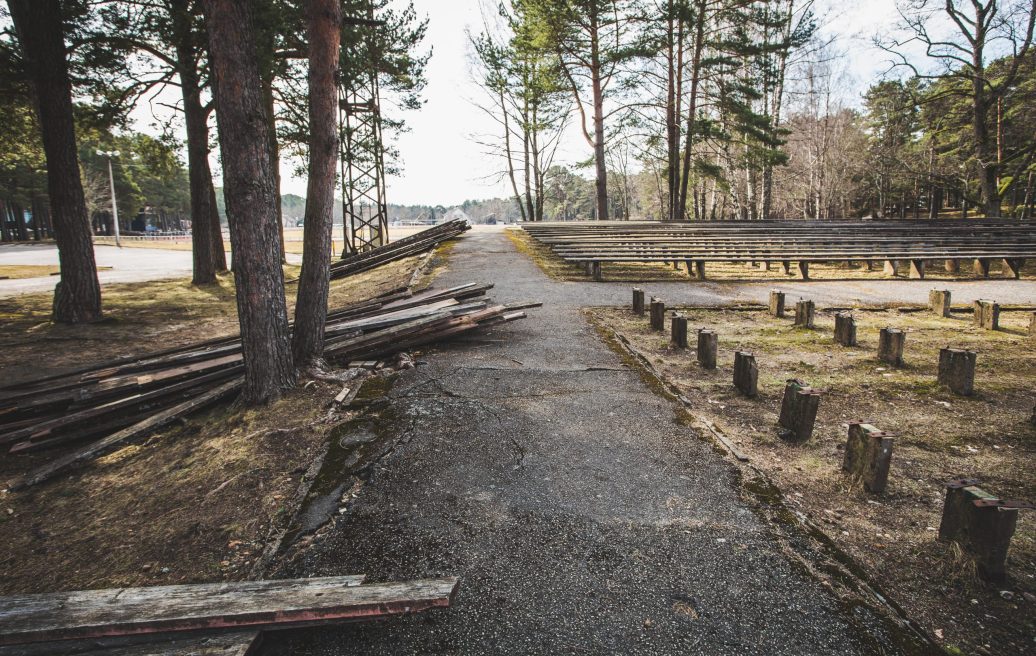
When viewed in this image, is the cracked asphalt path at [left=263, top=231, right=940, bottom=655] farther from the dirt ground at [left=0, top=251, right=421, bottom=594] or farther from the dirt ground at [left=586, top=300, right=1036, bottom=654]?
the dirt ground at [left=0, top=251, right=421, bottom=594]

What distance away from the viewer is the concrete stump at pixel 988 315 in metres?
6.92

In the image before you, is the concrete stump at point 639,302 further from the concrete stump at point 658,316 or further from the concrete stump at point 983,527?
the concrete stump at point 983,527

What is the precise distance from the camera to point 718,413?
14.1 ft

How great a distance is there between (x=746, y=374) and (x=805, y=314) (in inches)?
133

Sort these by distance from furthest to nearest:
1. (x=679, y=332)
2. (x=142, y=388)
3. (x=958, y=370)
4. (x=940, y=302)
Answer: (x=940, y=302) → (x=679, y=332) → (x=142, y=388) → (x=958, y=370)

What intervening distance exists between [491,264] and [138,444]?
32.3 feet

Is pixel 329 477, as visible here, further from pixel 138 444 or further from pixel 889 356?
pixel 889 356

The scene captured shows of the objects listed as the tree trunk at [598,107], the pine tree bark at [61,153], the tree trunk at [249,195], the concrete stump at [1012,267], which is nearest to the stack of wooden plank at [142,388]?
the tree trunk at [249,195]

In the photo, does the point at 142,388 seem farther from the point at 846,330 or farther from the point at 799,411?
the point at 846,330

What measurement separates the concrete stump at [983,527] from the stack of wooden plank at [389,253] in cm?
1537

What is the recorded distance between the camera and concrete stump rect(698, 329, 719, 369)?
17.4ft

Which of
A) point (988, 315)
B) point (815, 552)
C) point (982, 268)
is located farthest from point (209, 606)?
point (982, 268)

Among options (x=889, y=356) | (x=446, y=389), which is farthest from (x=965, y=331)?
(x=446, y=389)

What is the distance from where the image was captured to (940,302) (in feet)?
26.0
